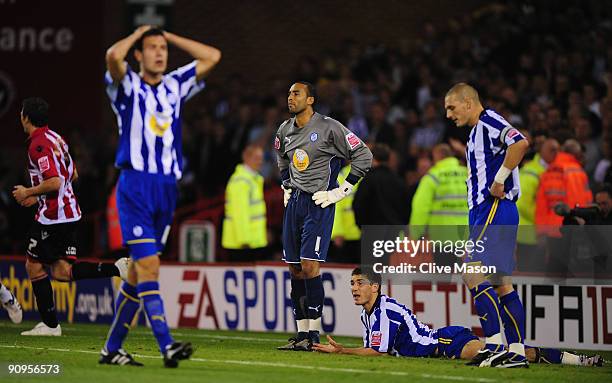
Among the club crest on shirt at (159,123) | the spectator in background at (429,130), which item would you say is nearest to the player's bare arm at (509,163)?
the club crest on shirt at (159,123)

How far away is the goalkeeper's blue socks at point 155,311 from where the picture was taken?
31.1ft

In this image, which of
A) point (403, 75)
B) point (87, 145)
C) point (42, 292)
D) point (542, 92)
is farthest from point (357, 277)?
point (87, 145)

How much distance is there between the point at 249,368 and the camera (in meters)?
9.95

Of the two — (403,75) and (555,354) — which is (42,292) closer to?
(555,354)

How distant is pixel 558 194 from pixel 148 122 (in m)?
6.47

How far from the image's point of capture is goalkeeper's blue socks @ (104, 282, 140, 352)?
9.72m

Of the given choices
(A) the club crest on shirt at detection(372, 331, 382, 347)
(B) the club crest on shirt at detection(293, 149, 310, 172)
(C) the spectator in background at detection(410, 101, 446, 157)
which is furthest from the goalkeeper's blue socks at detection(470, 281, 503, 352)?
(C) the spectator in background at detection(410, 101, 446, 157)

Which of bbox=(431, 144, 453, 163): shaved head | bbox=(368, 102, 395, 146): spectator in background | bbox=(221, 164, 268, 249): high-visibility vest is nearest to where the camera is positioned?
bbox=(431, 144, 453, 163): shaved head

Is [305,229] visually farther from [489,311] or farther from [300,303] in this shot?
[489,311]

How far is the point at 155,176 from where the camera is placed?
9.70 m

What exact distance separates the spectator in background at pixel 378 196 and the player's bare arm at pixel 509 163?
587 cm

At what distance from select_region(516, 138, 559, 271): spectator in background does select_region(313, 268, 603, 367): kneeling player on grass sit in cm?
372

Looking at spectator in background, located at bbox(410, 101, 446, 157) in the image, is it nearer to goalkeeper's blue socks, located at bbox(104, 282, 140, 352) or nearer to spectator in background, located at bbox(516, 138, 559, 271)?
spectator in background, located at bbox(516, 138, 559, 271)

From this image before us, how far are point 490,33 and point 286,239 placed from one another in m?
10.6
